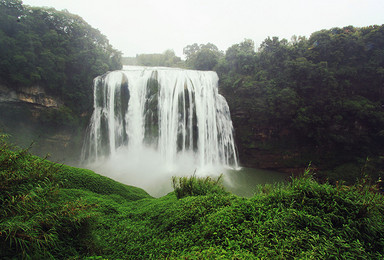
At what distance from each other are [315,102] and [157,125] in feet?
37.8

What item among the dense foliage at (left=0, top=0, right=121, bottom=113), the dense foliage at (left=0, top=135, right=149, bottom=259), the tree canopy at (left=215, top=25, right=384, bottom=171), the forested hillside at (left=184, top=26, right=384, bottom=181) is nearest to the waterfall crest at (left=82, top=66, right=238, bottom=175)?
the dense foliage at (left=0, top=0, right=121, bottom=113)

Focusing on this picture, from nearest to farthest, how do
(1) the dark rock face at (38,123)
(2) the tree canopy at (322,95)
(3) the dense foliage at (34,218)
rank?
1. (3) the dense foliage at (34,218)
2. (1) the dark rock face at (38,123)
3. (2) the tree canopy at (322,95)

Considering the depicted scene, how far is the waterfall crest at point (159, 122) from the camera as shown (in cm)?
1267

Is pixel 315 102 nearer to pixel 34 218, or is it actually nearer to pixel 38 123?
pixel 34 218

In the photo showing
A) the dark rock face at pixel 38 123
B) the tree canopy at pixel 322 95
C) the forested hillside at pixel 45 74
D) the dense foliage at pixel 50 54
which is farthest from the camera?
the tree canopy at pixel 322 95

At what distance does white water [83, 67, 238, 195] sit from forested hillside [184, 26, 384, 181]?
220 cm

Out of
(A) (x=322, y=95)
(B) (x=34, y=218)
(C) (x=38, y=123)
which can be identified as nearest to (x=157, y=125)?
(C) (x=38, y=123)

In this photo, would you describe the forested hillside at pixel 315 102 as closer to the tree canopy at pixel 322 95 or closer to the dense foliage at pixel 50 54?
the tree canopy at pixel 322 95

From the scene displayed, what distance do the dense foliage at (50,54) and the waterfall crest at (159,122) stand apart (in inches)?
57.2

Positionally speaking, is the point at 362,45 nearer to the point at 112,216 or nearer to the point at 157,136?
the point at 157,136

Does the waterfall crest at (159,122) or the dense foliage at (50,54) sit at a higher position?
the dense foliage at (50,54)

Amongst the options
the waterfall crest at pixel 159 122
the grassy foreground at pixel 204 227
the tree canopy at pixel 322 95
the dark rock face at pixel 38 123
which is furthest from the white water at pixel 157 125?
the grassy foreground at pixel 204 227

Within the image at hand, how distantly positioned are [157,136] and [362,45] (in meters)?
15.6

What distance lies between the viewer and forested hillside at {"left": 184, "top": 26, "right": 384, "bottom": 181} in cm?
1156
